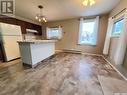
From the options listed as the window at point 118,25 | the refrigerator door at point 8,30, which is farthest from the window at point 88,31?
the refrigerator door at point 8,30

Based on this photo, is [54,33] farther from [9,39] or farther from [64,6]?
[9,39]

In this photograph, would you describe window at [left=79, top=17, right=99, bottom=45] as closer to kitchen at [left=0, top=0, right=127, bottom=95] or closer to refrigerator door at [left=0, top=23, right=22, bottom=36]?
kitchen at [left=0, top=0, right=127, bottom=95]

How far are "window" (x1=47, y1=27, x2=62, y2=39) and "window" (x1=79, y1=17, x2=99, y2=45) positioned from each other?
1573 millimetres

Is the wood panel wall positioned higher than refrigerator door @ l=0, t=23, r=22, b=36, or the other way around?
the wood panel wall

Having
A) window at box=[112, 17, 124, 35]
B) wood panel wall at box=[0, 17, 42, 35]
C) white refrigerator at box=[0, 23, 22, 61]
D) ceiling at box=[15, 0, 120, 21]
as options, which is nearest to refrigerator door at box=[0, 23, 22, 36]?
white refrigerator at box=[0, 23, 22, 61]

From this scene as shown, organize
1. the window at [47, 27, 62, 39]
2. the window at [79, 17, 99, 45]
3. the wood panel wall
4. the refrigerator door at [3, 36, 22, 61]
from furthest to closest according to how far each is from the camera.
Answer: the window at [47, 27, 62, 39] → the window at [79, 17, 99, 45] → the wood panel wall → the refrigerator door at [3, 36, 22, 61]

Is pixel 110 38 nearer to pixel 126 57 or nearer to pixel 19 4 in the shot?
pixel 126 57

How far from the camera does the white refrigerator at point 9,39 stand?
3.13m

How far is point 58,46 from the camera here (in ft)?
19.2

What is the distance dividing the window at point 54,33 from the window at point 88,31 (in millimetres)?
1573

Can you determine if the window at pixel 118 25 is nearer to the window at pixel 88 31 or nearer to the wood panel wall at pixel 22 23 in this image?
the window at pixel 88 31

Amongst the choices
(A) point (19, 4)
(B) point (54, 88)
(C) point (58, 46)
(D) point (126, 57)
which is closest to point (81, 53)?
(C) point (58, 46)

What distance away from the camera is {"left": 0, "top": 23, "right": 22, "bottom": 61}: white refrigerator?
3.13 metres

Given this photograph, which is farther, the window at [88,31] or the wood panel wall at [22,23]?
the window at [88,31]
